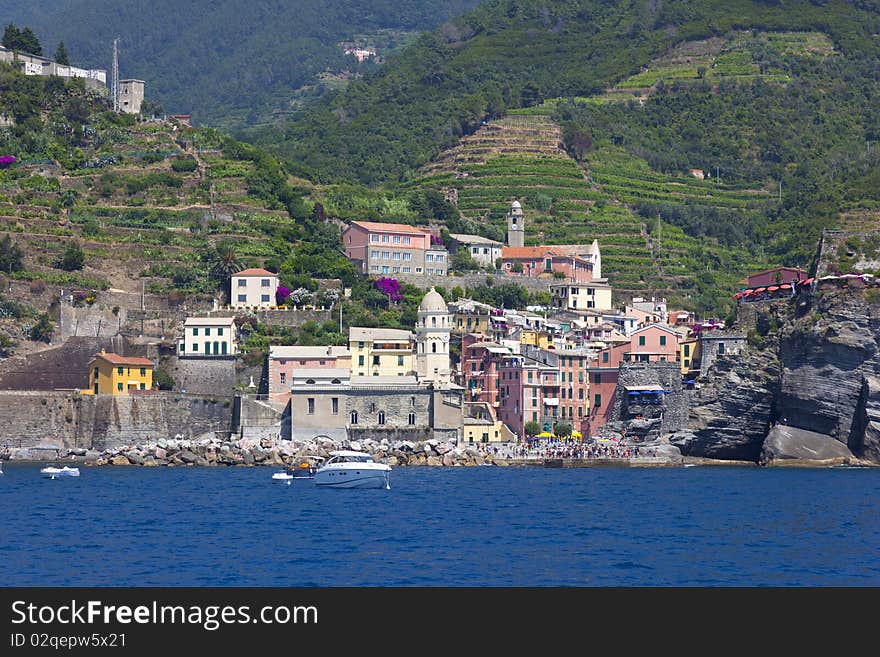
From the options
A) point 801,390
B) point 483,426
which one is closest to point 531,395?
point 483,426

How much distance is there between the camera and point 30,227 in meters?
101

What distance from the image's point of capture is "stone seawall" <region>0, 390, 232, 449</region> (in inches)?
3383

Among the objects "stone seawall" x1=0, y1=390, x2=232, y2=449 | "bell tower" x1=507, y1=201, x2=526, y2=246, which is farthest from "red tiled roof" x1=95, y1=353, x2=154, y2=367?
"bell tower" x1=507, y1=201, x2=526, y2=246

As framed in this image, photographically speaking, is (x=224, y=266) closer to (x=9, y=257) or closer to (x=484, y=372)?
(x=9, y=257)

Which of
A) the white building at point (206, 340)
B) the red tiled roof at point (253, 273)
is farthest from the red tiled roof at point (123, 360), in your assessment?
the red tiled roof at point (253, 273)

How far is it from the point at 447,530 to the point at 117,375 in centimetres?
3947

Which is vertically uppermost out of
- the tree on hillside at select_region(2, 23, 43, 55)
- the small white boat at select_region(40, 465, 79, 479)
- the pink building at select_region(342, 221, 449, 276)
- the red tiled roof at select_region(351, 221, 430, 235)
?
the tree on hillside at select_region(2, 23, 43, 55)

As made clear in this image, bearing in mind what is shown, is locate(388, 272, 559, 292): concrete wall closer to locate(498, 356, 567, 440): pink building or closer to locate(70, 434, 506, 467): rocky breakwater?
locate(498, 356, 567, 440): pink building

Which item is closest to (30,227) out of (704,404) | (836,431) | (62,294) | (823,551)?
(62,294)

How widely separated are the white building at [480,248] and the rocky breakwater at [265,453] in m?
30.4

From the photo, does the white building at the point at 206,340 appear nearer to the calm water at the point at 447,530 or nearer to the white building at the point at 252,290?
the white building at the point at 252,290

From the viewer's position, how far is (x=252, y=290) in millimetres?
97875

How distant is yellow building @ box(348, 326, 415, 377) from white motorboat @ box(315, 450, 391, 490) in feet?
63.4

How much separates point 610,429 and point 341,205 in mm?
34476
